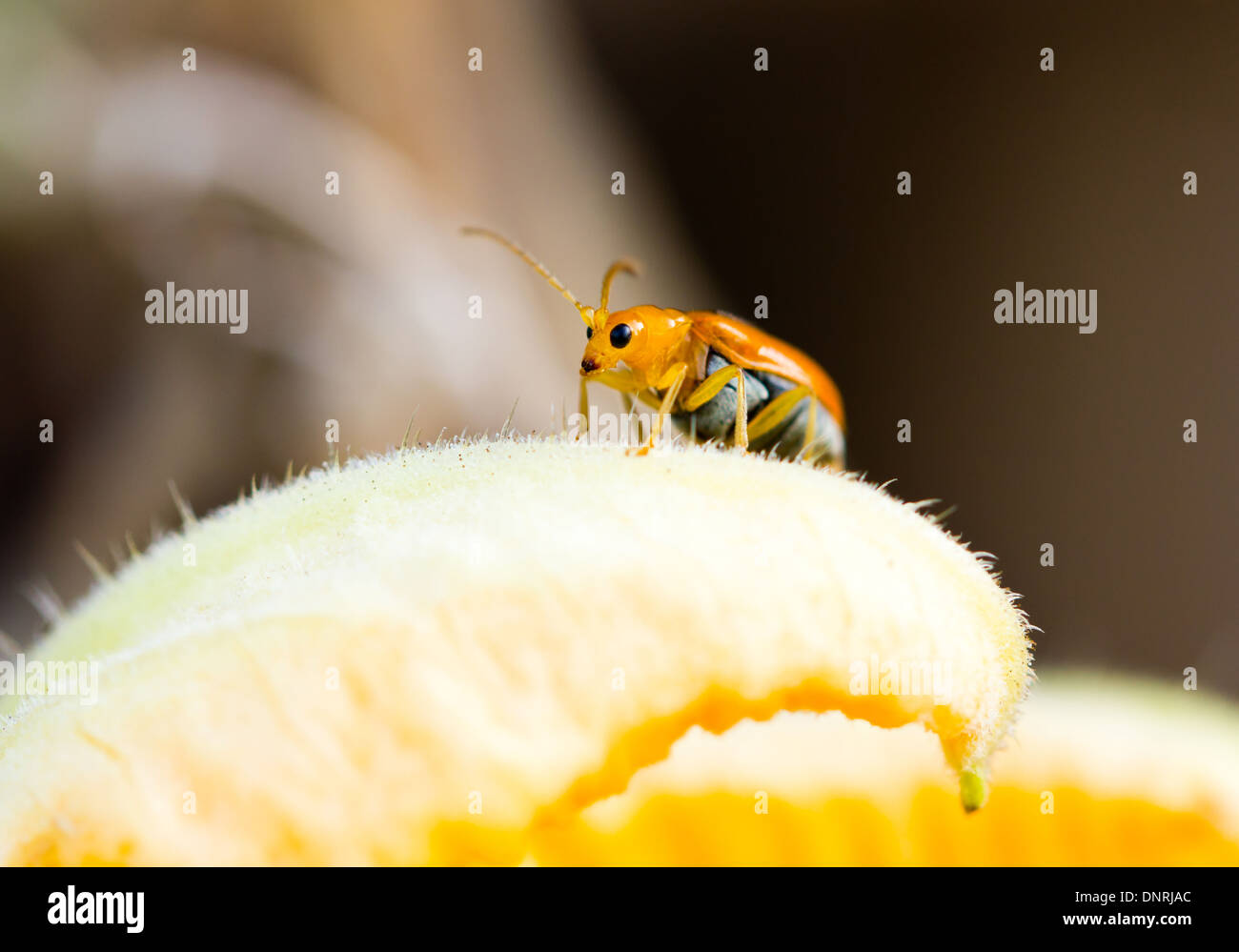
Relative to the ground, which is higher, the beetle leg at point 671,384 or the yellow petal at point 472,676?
the beetle leg at point 671,384

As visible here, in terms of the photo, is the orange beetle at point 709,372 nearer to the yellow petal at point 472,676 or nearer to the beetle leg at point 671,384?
the beetle leg at point 671,384

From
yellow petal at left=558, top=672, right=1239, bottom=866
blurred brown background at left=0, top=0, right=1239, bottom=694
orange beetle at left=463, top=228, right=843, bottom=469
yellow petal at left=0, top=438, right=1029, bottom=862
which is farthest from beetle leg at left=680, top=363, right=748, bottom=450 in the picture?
blurred brown background at left=0, top=0, right=1239, bottom=694

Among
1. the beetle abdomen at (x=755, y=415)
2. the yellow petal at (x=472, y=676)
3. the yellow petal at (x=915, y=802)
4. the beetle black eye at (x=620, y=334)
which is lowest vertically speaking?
the yellow petal at (x=915, y=802)

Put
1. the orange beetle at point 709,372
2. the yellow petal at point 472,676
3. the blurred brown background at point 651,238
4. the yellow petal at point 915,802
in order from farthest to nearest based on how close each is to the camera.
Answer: the blurred brown background at point 651,238, the orange beetle at point 709,372, the yellow petal at point 915,802, the yellow petal at point 472,676

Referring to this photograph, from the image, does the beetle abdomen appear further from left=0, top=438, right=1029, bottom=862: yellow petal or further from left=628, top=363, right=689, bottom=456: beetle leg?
left=0, top=438, right=1029, bottom=862: yellow petal

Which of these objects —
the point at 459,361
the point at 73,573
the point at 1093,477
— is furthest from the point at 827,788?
the point at 1093,477

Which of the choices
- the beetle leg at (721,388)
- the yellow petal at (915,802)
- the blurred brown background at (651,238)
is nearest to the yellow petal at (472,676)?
the yellow petal at (915,802)
